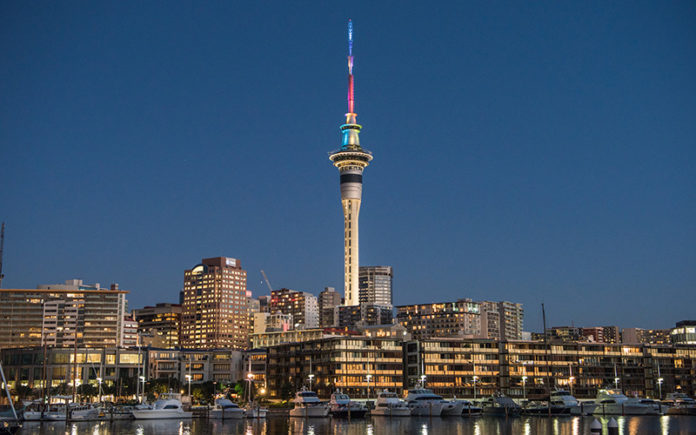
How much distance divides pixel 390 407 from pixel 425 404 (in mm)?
6525

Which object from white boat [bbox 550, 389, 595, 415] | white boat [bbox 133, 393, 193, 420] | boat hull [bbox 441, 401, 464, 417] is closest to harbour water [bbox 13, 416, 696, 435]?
white boat [bbox 133, 393, 193, 420]

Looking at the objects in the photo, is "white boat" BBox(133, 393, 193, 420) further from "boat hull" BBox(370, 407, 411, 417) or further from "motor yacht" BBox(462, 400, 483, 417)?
"motor yacht" BBox(462, 400, 483, 417)

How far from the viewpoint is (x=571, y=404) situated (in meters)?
152

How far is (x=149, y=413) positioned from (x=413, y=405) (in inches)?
1876

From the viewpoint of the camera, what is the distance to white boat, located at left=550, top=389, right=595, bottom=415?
15238cm

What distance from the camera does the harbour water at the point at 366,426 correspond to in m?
113

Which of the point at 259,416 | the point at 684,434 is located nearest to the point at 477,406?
the point at 259,416

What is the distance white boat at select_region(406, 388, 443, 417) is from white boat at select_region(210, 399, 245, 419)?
31359 mm

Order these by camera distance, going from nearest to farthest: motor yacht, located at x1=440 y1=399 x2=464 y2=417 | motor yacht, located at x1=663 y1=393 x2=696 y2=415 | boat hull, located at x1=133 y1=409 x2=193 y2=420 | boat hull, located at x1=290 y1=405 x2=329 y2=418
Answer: boat hull, located at x1=133 y1=409 x2=193 y2=420 < boat hull, located at x1=290 y1=405 x2=329 y2=418 < motor yacht, located at x1=440 y1=399 x2=464 y2=417 < motor yacht, located at x1=663 y1=393 x2=696 y2=415

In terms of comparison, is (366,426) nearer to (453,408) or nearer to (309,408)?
(309,408)

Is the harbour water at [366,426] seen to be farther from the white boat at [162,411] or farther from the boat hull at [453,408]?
the boat hull at [453,408]

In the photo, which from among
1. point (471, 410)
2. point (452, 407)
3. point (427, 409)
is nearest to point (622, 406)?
point (471, 410)

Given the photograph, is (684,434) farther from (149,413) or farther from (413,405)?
(149,413)

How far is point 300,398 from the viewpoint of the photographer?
483 ft
